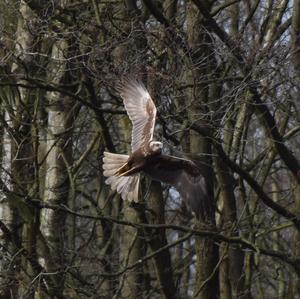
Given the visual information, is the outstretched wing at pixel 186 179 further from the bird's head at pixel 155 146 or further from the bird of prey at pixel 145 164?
the bird's head at pixel 155 146

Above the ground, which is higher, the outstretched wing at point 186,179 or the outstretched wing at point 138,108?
the outstretched wing at point 138,108

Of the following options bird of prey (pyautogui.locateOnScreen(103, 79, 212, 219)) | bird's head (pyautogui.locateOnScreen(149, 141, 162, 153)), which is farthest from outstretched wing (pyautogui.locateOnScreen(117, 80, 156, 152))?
bird's head (pyautogui.locateOnScreen(149, 141, 162, 153))

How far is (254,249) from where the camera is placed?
9.92m

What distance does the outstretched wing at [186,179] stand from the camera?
10.3 metres

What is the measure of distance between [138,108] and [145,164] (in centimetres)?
57

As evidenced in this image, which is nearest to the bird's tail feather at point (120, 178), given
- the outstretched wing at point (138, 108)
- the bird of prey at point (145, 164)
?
the bird of prey at point (145, 164)

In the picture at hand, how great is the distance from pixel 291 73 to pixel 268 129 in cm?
60

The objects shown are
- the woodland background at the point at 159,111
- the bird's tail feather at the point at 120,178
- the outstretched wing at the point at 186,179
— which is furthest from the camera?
the bird's tail feather at the point at 120,178

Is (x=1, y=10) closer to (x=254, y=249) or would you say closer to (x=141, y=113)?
(x=141, y=113)

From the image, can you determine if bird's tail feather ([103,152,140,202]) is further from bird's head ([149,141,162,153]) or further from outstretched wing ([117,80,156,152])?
bird's head ([149,141,162,153])

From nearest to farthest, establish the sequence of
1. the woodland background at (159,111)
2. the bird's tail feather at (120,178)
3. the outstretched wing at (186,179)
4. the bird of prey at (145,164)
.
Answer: the woodland background at (159,111) < the bird of prey at (145,164) < the outstretched wing at (186,179) < the bird's tail feather at (120,178)

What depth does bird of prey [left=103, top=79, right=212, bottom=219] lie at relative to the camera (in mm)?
10164

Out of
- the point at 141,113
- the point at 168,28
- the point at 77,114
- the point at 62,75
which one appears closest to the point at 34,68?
the point at 62,75

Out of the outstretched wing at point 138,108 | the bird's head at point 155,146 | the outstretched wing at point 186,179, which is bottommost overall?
the outstretched wing at point 186,179
